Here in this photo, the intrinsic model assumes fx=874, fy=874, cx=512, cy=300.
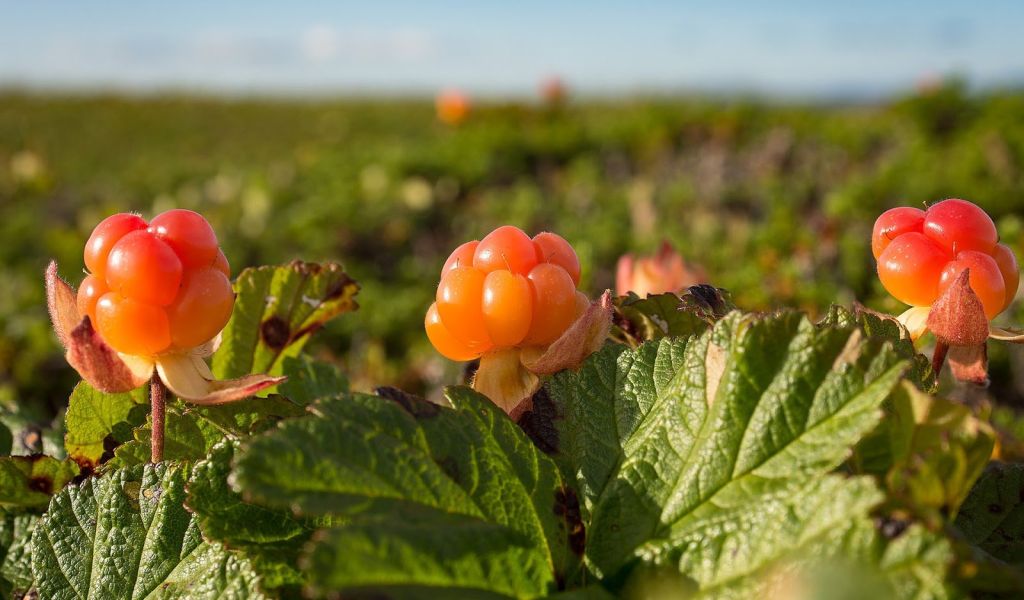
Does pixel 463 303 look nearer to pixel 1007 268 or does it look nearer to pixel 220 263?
pixel 220 263

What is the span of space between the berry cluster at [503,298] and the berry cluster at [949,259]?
33cm

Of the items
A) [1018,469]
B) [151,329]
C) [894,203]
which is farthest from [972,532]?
[894,203]

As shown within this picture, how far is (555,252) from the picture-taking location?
3.03ft

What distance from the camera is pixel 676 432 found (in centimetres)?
77

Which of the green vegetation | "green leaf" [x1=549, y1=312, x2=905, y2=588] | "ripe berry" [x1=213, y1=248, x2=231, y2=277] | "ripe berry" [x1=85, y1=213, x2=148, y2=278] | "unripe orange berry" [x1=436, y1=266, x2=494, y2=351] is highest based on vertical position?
"ripe berry" [x1=85, y1=213, x2=148, y2=278]

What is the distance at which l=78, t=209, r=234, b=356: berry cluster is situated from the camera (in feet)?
2.66

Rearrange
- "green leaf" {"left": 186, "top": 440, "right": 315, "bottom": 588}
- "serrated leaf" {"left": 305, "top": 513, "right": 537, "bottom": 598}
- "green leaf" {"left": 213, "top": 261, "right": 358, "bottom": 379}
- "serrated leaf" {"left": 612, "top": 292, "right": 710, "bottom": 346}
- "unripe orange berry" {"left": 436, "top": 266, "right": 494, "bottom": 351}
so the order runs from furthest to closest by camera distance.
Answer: "green leaf" {"left": 213, "top": 261, "right": 358, "bottom": 379}
"serrated leaf" {"left": 612, "top": 292, "right": 710, "bottom": 346}
"unripe orange berry" {"left": 436, "top": 266, "right": 494, "bottom": 351}
"green leaf" {"left": 186, "top": 440, "right": 315, "bottom": 588}
"serrated leaf" {"left": 305, "top": 513, "right": 537, "bottom": 598}

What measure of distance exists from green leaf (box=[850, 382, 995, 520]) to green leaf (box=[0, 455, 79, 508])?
88 cm

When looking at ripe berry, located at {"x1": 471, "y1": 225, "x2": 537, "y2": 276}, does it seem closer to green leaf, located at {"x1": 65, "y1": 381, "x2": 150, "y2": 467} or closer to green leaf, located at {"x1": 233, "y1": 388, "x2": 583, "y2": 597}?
green leaf, located at {"x1": 233, "y1": 388, "x2": 583, "y2": 597}

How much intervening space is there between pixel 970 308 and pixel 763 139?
18.9ft

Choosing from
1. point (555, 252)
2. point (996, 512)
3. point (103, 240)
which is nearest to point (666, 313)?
point (555, 252)

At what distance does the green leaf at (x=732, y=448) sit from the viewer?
2.15 ft

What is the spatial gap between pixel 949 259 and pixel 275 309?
79 cm

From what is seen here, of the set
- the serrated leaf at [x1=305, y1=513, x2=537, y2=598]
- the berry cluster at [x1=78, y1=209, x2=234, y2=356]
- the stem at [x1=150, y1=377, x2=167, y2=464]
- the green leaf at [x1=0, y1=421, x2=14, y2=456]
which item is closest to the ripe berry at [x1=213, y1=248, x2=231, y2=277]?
the berry cluster at [x1=78, y1=209, x2=234, y2=356]
